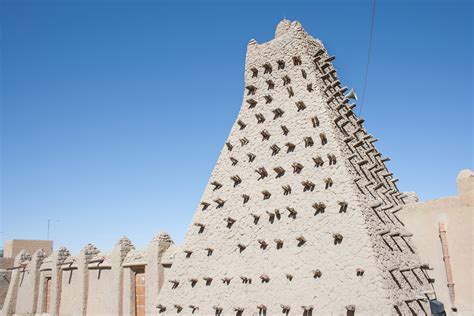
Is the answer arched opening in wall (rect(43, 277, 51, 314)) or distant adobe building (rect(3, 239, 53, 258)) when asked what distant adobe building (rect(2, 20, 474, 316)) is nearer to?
arched opening in wall (rect(43, 277, 51, 314))

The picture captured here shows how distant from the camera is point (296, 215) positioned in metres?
11.0

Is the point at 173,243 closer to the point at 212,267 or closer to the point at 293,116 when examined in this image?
the point at 212,267

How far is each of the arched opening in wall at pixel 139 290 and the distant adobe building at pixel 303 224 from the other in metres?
0.75

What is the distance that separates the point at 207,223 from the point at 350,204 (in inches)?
171

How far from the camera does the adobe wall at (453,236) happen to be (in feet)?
36.5

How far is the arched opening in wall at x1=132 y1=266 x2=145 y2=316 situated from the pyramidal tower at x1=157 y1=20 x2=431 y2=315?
9.86 feet

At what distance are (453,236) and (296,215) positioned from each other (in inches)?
156

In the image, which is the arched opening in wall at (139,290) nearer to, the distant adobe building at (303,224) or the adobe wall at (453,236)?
the distant adobe building at (303,224)

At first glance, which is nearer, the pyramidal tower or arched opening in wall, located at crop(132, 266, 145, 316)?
the pyramidal tower

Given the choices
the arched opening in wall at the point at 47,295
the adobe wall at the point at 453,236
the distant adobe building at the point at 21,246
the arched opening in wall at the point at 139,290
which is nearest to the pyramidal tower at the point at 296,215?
the adobe wall at the point at 453,236

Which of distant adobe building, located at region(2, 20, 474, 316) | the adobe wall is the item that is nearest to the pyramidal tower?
distant adobe building, located at region(2, 20, 474, 316)

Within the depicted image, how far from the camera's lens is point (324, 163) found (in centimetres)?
1110

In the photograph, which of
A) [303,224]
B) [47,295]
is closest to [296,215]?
[303,224]

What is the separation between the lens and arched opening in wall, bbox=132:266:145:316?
50.9ft
